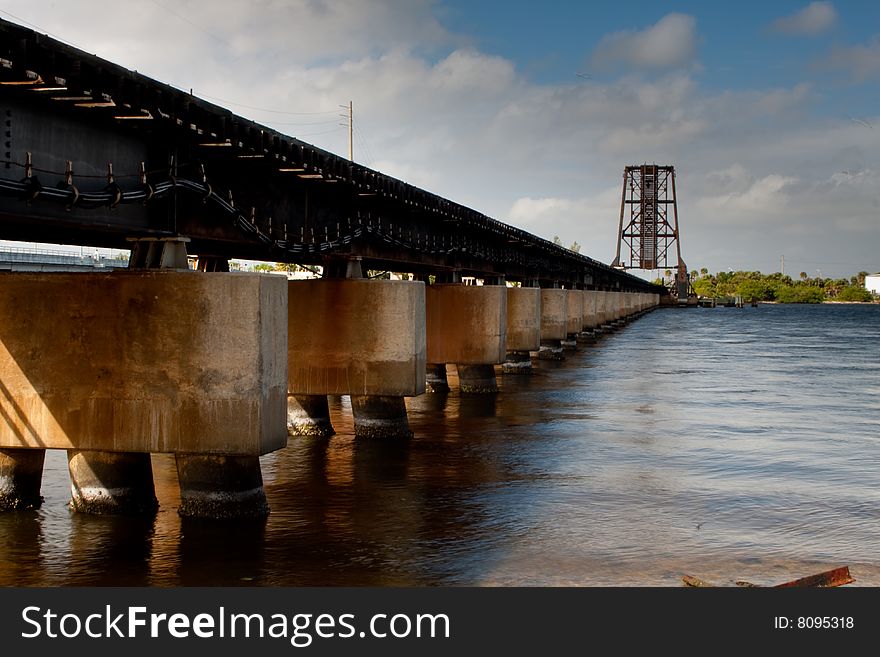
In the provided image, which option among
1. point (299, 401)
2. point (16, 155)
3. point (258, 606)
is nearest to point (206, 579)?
point (258, 606)

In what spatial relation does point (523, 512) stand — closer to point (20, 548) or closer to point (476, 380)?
point (20, 548)

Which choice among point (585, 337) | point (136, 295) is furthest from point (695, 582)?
point (585, 337)

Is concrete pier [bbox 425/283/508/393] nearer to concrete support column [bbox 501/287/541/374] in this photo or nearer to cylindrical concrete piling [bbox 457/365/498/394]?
cylindrical concrete piling [bbox 457/365/498/394]

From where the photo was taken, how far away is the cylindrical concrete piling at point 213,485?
18266 millimetres

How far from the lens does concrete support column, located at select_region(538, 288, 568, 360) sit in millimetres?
68188

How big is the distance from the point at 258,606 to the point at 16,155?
7330 millimetres

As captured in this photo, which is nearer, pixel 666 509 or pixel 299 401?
pixel 666 509

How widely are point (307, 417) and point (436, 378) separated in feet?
51.7

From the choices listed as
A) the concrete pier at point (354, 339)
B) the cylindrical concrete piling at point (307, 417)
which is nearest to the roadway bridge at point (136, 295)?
the concrete pier at point (354, 339)

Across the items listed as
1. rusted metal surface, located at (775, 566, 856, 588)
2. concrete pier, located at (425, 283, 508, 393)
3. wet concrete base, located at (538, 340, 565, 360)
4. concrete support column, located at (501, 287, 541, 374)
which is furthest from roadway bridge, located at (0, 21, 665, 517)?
A: wet concrete base, located at (538, 340, 565, 360)

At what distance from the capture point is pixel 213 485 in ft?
60.1

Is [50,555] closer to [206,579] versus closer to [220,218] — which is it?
[206,579]

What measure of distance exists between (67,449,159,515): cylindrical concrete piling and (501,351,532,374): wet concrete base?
120 feet

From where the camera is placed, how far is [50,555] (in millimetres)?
16344
